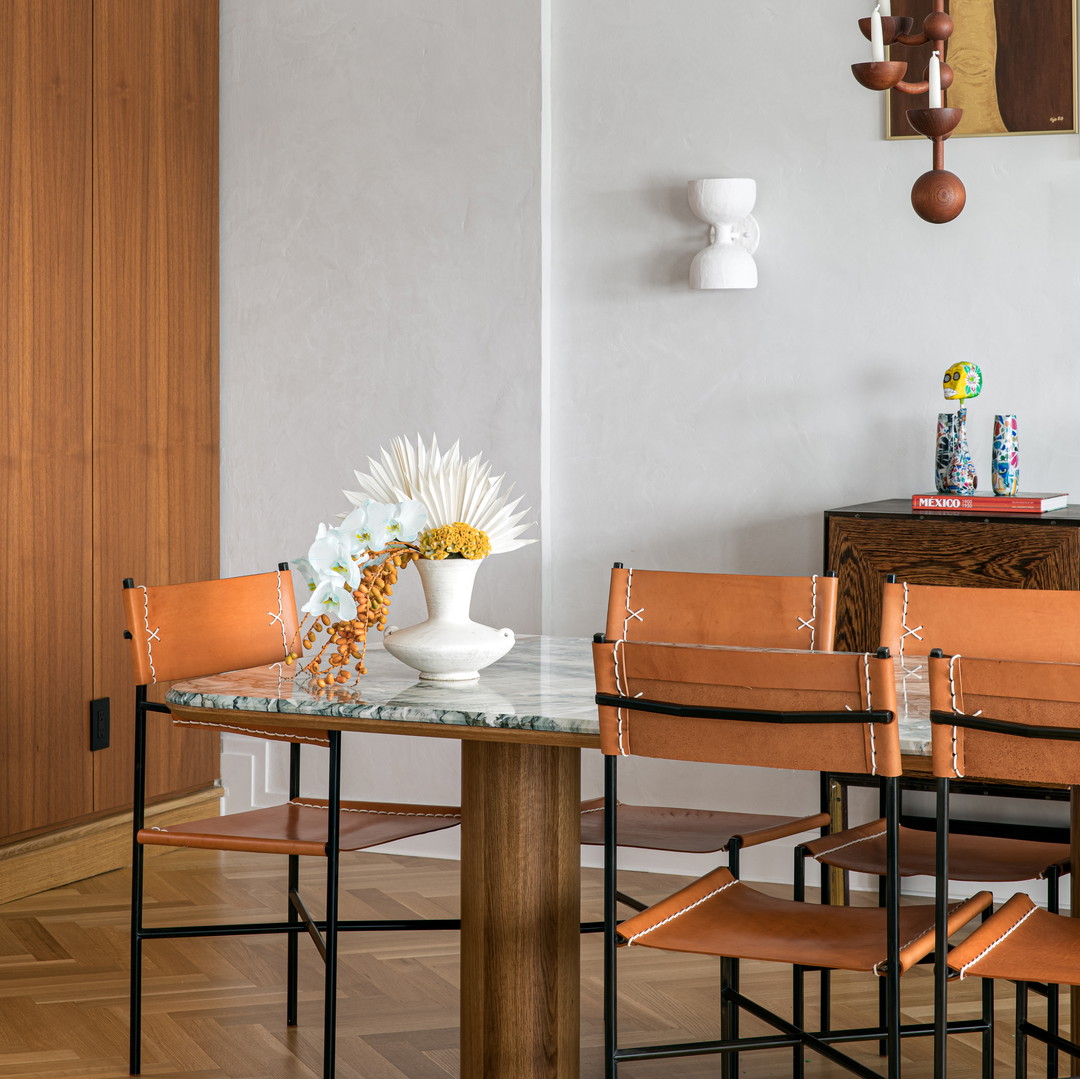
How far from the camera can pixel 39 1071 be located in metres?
3.08

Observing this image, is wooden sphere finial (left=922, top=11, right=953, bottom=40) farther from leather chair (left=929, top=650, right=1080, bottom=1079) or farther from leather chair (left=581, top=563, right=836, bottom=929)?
leather chair (left=581, top=563, right=836, bottom=929)

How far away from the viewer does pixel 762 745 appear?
7.34ft

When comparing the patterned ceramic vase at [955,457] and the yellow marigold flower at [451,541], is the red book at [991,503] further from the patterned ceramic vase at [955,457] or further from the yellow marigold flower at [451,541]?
the yellow marigold flower at [451,541]

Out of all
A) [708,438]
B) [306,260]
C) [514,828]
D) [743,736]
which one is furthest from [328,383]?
[743,736]

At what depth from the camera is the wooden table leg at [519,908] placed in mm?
2664

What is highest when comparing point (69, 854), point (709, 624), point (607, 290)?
point (607, 290)

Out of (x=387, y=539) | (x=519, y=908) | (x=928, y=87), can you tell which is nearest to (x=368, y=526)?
(x=387, y=539)

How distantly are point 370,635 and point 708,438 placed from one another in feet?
4.17

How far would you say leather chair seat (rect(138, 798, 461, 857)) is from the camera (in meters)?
2.97

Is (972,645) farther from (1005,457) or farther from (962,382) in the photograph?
(962,382)

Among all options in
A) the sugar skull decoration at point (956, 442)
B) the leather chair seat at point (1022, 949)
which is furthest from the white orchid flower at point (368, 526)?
the sugar skull decoration at point (956, 442)

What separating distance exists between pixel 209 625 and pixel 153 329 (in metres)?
1.89

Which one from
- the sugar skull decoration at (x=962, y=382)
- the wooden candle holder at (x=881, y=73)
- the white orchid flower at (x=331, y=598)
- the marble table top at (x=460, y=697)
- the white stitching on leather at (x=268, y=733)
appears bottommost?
the white stitching on leather at (x=268, y=733)

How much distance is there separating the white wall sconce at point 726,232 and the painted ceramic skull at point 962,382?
0.67 meters
